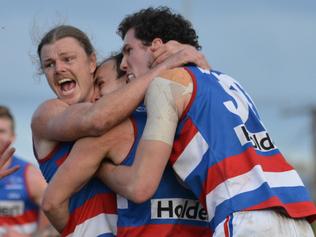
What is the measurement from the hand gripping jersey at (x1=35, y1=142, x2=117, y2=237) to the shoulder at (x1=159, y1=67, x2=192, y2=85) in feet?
2.69

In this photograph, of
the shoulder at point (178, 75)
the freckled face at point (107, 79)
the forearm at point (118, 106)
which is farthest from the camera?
the freckled face at point (107, 79)

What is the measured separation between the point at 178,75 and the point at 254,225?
93cm

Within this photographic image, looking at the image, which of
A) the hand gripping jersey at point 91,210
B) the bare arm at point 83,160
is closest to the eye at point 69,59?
the hand gripping jersey at point 91,210

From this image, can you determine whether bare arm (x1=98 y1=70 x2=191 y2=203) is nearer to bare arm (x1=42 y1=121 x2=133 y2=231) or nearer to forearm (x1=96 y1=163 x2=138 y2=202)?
forearm (x1=96 y1=163 x2=138 y2=202)

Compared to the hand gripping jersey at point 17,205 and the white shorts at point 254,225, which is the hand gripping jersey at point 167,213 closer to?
the white shorts at point 254,225

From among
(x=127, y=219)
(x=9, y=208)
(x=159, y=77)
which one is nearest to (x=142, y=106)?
(x=159, y=77)

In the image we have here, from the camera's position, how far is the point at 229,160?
18.2 ft

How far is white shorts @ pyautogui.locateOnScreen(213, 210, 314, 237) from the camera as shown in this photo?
5.49m

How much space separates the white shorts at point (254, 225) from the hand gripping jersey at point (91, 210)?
2.77 ft

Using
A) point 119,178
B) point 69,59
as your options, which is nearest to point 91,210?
point 119,178

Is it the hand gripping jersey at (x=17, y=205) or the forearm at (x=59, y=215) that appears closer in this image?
the forearm at (x=59, y=215)

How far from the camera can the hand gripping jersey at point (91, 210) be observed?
20.3ft

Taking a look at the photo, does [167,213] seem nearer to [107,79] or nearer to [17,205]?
[107,79]

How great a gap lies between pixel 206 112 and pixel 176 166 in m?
0.33
